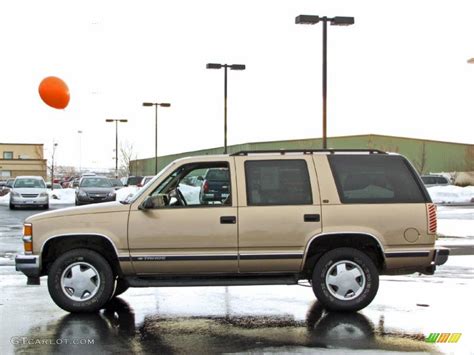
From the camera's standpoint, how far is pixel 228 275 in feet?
24.3

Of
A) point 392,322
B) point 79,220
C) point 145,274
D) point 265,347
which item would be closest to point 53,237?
point 79,220

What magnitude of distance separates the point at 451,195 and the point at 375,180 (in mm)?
31941

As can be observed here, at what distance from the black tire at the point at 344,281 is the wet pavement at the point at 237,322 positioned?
0.14m

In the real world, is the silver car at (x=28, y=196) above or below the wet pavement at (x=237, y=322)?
above

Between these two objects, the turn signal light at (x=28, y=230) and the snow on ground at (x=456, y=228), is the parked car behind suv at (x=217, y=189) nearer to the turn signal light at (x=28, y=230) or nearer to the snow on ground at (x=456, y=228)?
the turn signal light at (x=28, y=230)

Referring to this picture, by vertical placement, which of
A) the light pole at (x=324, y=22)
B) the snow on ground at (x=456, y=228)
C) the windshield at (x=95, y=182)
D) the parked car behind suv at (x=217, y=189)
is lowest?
the snow on ground at (x=456, y=228)

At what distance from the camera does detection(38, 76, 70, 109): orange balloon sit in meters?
17.4

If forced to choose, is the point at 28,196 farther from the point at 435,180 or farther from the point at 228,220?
the point at 435,180

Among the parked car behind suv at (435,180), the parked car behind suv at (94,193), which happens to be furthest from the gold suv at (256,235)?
the parked car behind suv at (435,180)

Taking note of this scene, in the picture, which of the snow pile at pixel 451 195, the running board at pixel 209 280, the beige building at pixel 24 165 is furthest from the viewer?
the beige building at pixel 24 165

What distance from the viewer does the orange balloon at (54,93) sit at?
17.4m

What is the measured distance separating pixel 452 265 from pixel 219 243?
5942 mm

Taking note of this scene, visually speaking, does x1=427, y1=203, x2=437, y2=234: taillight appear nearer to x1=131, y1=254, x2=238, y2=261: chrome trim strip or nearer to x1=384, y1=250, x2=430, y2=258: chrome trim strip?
x1=384, y1=250, x2=430, y2=258: chrome trim strip

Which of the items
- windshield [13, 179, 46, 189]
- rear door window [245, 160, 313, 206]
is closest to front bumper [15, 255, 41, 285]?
rear door window [245, 160, 313, 206]
